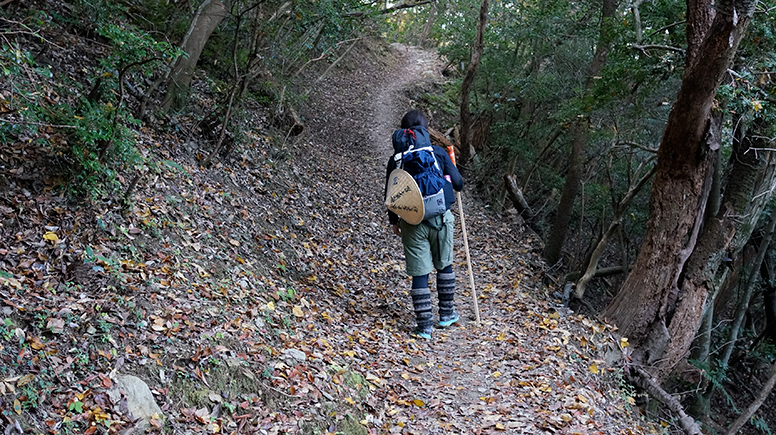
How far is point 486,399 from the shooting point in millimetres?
4875

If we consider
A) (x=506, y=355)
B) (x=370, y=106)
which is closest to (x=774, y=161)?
(x=506, y=355)

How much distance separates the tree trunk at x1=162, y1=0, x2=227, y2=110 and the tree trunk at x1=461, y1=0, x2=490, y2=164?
7.53m

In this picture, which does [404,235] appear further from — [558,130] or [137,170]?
[558,130]

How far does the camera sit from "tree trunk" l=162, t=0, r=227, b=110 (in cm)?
749

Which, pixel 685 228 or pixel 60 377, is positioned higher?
pixel 685 228

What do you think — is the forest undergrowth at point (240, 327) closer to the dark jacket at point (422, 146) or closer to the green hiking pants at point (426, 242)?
Answer: the green hiking pants at point (426, 242)

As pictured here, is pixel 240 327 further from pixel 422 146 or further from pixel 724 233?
pixel 724 233

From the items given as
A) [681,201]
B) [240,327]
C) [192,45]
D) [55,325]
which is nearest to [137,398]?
[55,325]

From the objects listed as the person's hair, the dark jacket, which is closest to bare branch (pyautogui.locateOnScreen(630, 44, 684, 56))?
the dark jacket

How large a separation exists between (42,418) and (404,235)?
13.0ft

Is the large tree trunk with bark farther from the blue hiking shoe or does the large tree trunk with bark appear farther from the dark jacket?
the dark jacket

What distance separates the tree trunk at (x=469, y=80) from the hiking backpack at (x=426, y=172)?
8.60 metres

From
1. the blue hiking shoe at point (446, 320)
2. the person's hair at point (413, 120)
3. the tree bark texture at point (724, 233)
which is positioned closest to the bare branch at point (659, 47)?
the tree bark texture at point (724, 233)

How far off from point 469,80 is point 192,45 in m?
8.10
